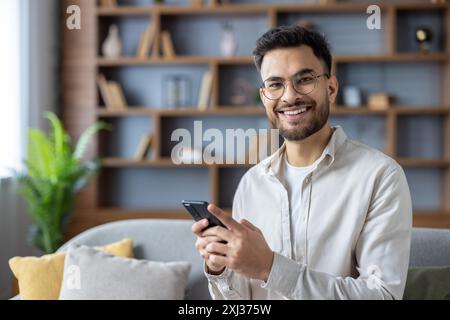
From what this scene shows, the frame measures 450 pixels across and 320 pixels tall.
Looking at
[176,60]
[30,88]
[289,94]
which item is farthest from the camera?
[176,60]

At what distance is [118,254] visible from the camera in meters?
2.04

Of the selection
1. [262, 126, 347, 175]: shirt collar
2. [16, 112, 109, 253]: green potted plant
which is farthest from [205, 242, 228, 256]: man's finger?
[16, 112, 109, 253]: green potted plant

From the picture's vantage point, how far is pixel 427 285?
168cm

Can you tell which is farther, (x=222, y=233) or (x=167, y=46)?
(x=167, y=46)

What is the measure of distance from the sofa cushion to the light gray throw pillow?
701 mm

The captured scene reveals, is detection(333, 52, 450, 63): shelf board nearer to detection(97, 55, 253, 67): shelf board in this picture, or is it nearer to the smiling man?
detection(97, 55, 253, 67): shelf board

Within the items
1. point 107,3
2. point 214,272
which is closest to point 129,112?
point 107,3

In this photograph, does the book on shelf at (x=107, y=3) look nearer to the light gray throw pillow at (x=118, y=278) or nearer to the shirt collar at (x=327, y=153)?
the light gray throw pillow at (x=118, y=278)

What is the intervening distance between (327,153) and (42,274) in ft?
4.00

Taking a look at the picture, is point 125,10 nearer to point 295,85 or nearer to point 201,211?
point 295,85

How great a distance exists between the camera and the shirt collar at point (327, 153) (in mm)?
1163

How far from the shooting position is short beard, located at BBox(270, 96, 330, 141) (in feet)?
3.53

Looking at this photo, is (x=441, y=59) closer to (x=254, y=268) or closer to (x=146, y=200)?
(x=146, y=200)
